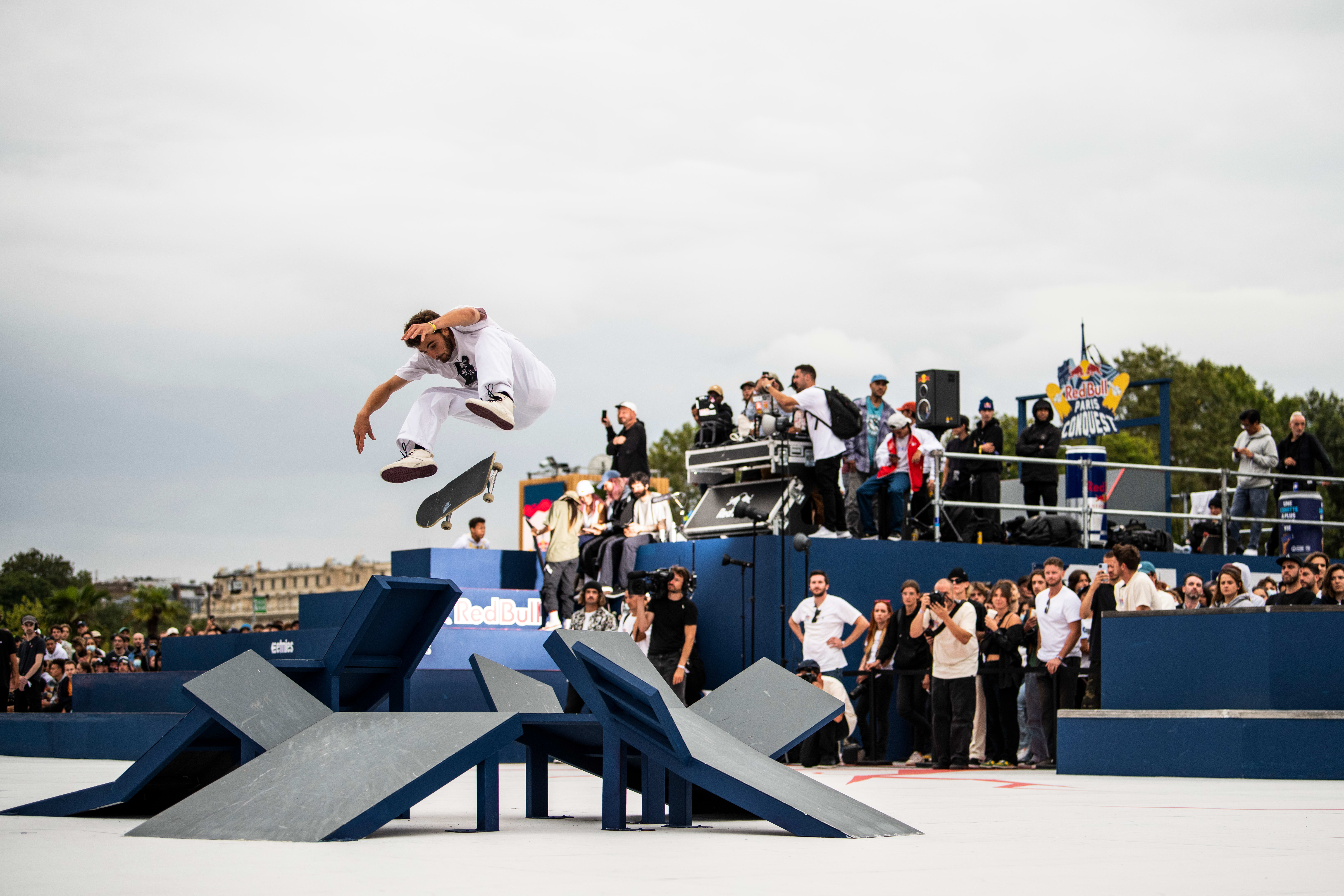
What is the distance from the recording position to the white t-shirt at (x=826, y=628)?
13922mm

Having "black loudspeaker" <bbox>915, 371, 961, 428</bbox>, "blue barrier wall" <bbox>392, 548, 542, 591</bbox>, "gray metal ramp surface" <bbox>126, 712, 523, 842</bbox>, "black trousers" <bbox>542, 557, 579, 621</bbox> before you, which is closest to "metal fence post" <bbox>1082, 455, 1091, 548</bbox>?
"black loudspeaker" <bbox>915, 371, 961, 428</bbox>

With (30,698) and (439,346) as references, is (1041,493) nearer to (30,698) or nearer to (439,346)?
(439,346)

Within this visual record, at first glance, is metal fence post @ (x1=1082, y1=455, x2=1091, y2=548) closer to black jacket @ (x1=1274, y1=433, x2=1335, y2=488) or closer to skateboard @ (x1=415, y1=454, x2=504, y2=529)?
black jacket @ (x1=1274, y1=433, x2=1335, y2=488)

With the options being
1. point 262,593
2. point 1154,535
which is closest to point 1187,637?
point 1154,535

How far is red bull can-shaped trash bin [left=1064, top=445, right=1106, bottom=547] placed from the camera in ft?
60.7

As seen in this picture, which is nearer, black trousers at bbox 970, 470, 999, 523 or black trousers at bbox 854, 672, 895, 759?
black trousers at bbox 854, 672, 895, 759

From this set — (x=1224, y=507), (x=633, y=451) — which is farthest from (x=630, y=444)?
(x=1224, y=507)

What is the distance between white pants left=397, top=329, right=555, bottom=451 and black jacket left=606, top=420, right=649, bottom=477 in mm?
9188

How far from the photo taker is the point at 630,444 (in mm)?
17406

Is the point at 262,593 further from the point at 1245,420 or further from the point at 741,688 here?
the point at 741,688

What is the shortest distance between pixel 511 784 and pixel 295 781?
5636 mm

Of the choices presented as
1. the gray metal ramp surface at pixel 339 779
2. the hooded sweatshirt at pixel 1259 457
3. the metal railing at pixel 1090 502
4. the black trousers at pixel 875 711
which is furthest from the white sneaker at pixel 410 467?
the hooded sweatshirt at pixel 1259 457

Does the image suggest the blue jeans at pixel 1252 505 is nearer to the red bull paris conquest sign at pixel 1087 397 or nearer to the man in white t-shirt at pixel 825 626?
the red bull paris conquest sign at pixel 1087 397

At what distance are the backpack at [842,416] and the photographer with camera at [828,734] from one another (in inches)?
111
